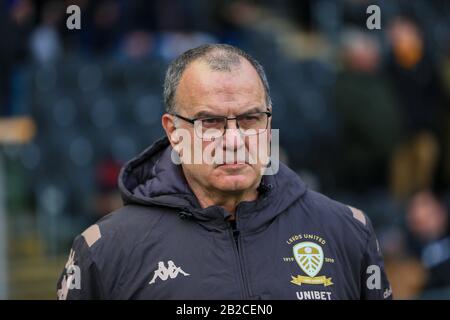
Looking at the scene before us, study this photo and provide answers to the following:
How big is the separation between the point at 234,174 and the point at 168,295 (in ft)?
1.49

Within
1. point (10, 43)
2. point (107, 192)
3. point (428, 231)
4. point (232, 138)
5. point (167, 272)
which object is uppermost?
point (10, 43)

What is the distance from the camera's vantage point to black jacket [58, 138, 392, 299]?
322cm

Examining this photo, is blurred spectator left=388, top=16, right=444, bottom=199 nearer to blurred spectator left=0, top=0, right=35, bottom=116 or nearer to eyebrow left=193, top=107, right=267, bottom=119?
blurred spectator left=0, top=0, right=35, bottom=116

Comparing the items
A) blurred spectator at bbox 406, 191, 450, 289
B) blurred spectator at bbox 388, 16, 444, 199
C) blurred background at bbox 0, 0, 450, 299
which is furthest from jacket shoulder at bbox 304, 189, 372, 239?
blurred spectator at bbox 388, 16, 444, 199

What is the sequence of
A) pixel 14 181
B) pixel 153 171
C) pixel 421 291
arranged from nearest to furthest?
pixel 153 171, pixel 421 291, pixel 14 181

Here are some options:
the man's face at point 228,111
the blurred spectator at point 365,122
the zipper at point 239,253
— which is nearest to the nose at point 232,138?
the man's face at point 228,111

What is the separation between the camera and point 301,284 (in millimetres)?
3273

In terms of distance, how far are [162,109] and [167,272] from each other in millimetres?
5577

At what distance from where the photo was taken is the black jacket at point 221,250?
127 inches

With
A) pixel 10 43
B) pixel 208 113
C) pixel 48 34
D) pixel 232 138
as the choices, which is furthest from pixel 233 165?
pixel 48 34

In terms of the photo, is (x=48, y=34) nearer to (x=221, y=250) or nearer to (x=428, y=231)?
(x=428, y=231)

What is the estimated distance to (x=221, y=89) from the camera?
3283mm
